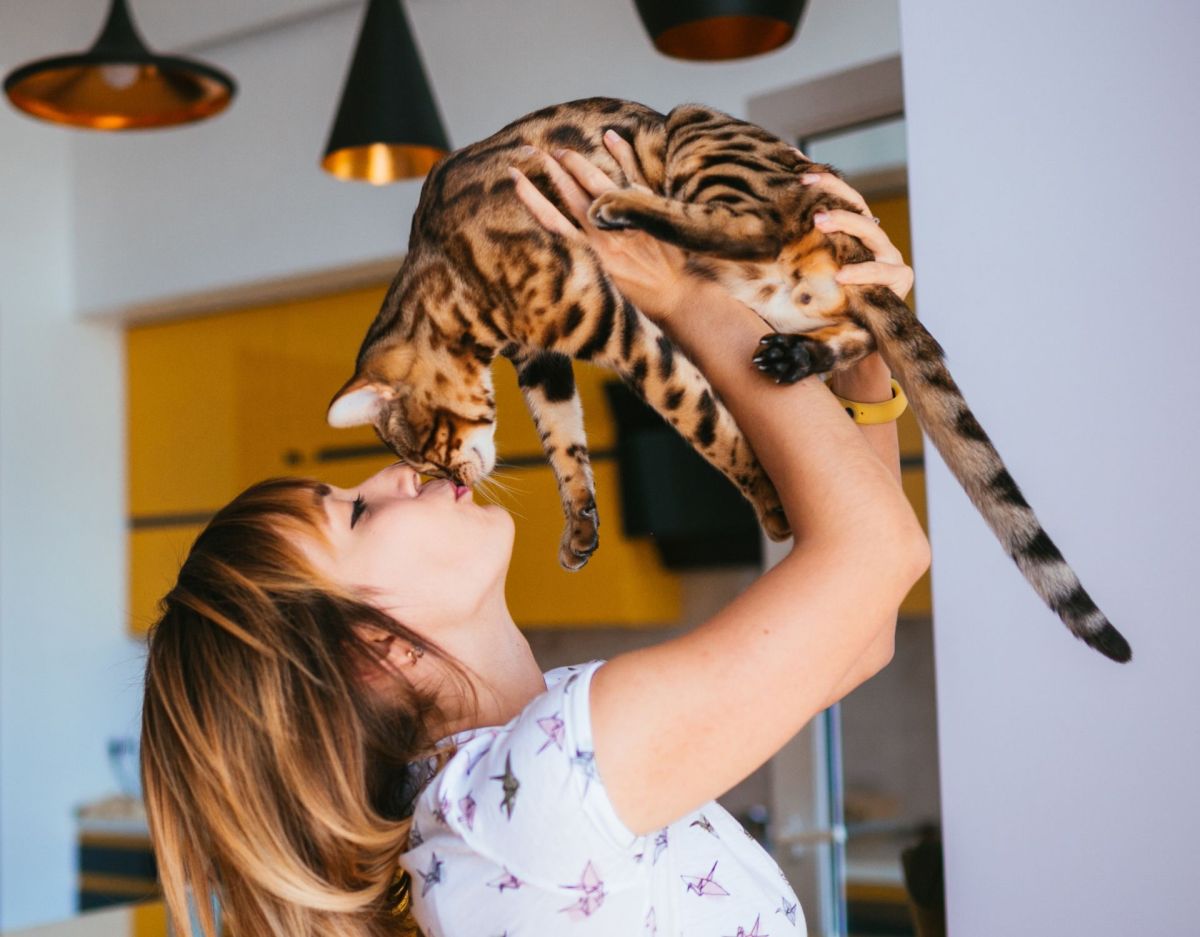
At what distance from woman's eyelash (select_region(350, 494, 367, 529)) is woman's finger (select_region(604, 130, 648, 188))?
0.41 meters

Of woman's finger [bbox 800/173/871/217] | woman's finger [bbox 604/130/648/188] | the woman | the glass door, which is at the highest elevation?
woman's finger [bbox 604/130/648/188]

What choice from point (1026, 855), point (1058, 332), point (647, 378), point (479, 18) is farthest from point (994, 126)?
point (479, 18)

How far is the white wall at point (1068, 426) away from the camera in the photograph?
1.25m

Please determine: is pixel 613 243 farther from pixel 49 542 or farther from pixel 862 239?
pixel 49 542

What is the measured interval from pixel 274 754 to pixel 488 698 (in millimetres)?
200

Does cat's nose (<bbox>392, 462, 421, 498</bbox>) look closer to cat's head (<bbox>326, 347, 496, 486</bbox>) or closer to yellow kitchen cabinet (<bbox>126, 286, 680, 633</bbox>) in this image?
cat's head (<bbox>326, 347, 496, 486</bbox>)

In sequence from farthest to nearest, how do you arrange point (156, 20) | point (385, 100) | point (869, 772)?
point (156, 20) < point (869, 772) < point (385, 100)

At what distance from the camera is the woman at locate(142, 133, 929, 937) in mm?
773

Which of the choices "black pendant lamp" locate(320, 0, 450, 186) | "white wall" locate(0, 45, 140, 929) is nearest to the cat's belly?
"black pendant lamp" locate(320, 0, 450, 186)

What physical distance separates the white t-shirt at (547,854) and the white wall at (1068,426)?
57 cm

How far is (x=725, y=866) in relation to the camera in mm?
917

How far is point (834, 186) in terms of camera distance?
1091 millimetres

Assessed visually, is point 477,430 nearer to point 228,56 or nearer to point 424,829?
point 424,829

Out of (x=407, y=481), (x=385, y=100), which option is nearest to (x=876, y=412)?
(x=407, y=481)
